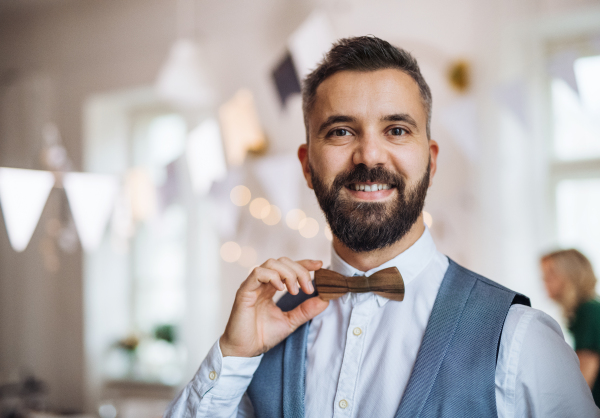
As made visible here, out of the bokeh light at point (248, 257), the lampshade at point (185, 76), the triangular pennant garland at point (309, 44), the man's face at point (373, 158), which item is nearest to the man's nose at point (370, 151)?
the man's face at point (373, 158)

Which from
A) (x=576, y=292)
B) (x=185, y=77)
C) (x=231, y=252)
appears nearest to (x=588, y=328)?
(x=576, y=292)

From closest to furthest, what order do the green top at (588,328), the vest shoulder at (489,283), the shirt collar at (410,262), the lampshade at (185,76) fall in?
1. the vest shoulder at (489,283)
2. the shirt collar at (410,262)
3. the green top at (588,328)
4. the lampshade at (185,76)

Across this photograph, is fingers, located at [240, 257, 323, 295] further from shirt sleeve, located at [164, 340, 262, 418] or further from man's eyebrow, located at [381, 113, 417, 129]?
man's eyebrow, located at [381, 113, 417, 129]

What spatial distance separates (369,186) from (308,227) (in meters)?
2.00

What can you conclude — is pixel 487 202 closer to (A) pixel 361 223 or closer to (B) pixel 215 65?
(A) pixel 361 223

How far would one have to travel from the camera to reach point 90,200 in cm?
327

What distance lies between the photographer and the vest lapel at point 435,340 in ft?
2.91

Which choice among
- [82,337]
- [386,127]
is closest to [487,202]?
[386,127]

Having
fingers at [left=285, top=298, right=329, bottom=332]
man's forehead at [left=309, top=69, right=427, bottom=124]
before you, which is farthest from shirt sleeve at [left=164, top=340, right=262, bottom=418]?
man's forehead at [left=309, top=69, right=427, bottom=124]

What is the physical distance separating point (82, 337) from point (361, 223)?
11.0 feet

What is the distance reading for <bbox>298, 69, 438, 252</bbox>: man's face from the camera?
1023 millimetres

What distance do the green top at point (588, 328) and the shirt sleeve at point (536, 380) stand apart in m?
1.52

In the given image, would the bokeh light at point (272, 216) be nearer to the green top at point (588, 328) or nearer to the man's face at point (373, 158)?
the green top at point (588, 328)

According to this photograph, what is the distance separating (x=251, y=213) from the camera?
320 centimetres
